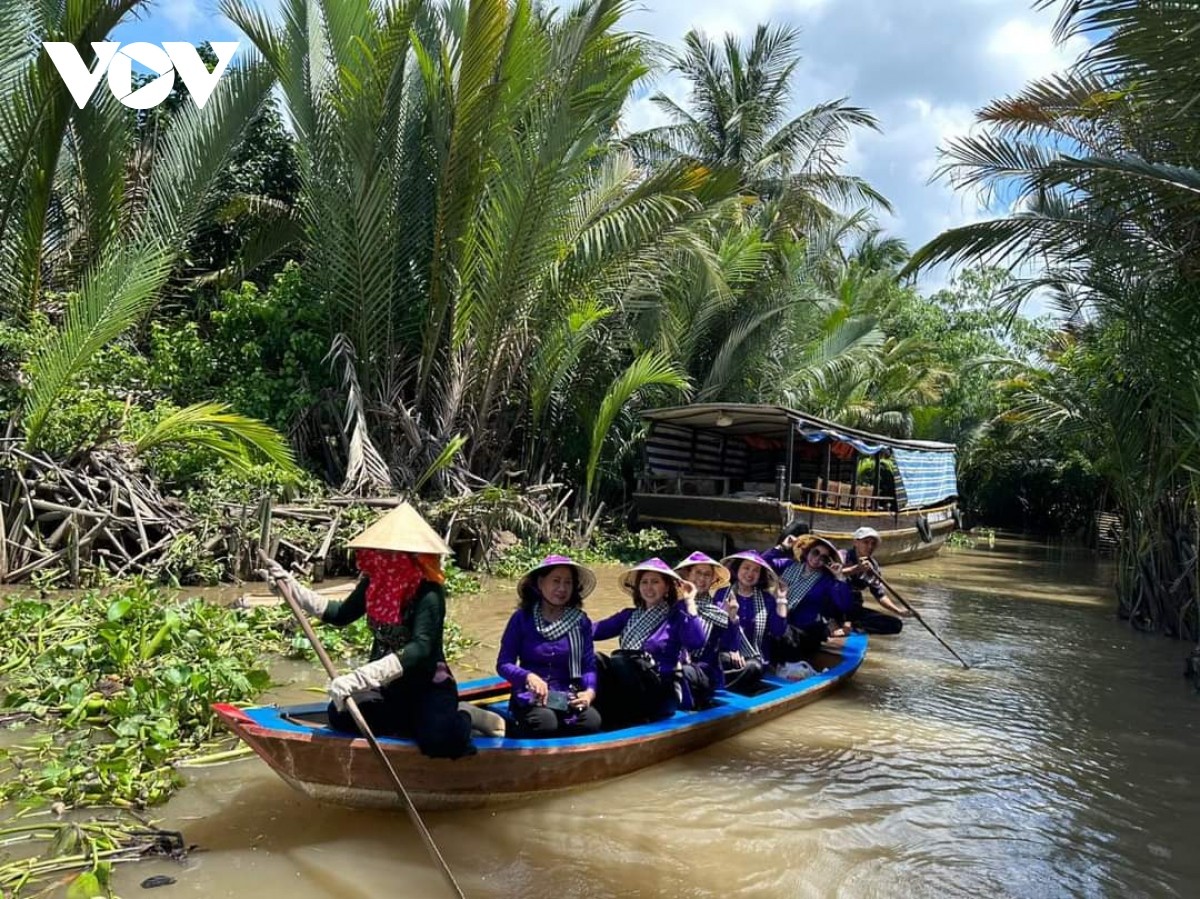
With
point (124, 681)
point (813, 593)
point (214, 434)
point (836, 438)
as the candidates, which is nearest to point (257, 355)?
point (214, 434)

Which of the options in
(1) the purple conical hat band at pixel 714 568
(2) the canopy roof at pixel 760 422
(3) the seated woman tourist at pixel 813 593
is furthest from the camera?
(2) the canopy roof at pixel 760 422

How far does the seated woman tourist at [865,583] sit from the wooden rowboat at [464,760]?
3.12 meters

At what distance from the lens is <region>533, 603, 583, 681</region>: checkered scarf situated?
16.3 ft

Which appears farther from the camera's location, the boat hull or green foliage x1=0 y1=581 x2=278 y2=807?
the boat hull

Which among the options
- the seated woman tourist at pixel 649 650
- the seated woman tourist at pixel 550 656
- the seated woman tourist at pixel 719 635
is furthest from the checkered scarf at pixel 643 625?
the seated woman tourist at pixel 550 656

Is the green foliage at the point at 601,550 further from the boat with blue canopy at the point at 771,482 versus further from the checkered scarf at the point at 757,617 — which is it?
the checkered scarf at the point at 757,617

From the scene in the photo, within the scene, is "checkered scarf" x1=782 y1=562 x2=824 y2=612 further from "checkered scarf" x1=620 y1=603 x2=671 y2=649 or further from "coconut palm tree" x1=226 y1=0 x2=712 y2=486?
"coconut palm tree" x1=226 y1=0 x2=712 y2=486

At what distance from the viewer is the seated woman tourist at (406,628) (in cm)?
418

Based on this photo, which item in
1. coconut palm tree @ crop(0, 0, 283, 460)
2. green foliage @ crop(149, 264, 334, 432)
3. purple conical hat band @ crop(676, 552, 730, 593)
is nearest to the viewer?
purple conical hat band @ crop(676, 552, 730, 593)

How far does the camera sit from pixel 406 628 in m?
4.27

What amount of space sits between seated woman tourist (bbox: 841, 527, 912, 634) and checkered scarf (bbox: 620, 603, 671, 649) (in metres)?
3.38

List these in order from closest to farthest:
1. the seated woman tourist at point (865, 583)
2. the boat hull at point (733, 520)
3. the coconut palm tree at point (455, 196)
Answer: the seated woman tourist at point (865, 583)
the coconut palm tree at point (455, 196)
the boat hull at point (733, 520)

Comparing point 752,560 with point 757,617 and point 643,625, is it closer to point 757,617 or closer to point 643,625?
point 757,617

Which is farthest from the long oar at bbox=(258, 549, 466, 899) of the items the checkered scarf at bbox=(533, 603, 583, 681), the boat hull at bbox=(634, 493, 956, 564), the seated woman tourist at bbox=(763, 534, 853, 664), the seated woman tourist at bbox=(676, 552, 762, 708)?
the boat hull at bbox=(634, 493, 956, 564)
